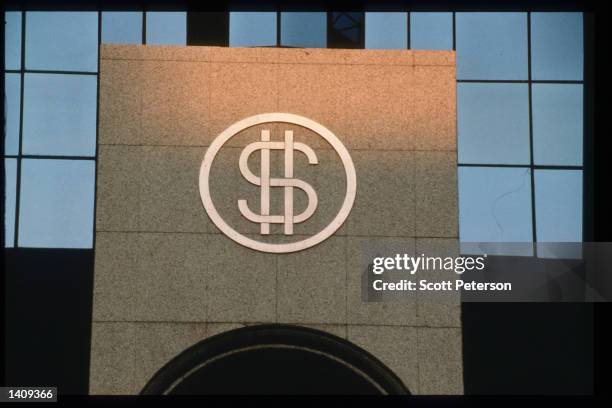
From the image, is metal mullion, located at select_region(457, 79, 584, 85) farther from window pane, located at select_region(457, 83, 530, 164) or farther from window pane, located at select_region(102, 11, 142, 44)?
window pane, located at select_region(102, 11, 142, 44)

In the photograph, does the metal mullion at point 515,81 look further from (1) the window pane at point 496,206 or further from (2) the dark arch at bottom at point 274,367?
(2) the dark arch at bottom at point 274,367

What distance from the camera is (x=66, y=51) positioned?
28.8 meters

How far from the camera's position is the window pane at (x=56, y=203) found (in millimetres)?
27844

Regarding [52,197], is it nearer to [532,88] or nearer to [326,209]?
[326,209]

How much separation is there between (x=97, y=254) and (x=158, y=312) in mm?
1578

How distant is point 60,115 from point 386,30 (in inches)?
296

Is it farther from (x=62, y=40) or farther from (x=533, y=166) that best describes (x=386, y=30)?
(x=62, y=40)

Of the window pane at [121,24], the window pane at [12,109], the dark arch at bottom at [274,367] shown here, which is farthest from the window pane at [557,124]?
the window pane at [12,109]

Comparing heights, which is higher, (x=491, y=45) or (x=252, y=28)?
(x=252, y=28)

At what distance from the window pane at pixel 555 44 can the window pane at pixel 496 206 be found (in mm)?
2423

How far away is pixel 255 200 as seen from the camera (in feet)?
77.8

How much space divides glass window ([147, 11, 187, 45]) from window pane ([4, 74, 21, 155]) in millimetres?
3141

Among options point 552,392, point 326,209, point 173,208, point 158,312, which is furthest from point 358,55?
point 552,392

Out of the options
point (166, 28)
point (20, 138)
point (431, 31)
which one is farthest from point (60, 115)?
point (431, 31)
